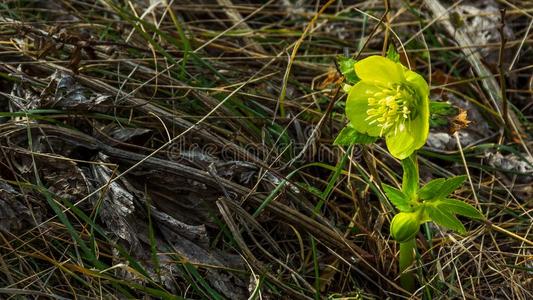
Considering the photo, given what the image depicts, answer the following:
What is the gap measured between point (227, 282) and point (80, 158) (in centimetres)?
55

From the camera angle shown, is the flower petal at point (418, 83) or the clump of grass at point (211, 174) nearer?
the flower petal at point (418, 83)

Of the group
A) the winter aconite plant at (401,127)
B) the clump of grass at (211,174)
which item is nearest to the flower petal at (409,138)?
the winter aconite plant at (401,127)

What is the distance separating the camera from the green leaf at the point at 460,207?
1522 millimetres

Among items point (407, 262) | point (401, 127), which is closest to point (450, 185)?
point (401, 127)

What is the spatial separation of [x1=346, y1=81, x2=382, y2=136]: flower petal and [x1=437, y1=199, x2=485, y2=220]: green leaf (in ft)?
0.72

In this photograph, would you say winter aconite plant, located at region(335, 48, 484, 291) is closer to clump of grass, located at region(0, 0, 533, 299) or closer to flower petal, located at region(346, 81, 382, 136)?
flower petal, located at region(346, 81, 382, 136)

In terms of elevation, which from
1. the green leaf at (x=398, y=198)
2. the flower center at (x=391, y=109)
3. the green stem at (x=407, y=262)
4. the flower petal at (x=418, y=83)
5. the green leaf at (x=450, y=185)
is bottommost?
the green stem at (x=407, y=262)

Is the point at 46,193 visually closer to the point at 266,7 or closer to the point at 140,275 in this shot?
the point at 140,275

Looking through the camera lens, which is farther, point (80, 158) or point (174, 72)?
point (174, 72)

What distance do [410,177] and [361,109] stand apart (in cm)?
19

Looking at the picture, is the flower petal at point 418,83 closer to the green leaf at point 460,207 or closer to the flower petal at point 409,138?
the flower petal at point 409,138

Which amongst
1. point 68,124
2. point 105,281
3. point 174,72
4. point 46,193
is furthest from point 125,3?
point 105,281

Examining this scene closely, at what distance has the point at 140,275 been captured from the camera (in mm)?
A: 1580

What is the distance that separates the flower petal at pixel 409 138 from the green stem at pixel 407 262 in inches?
10.4
